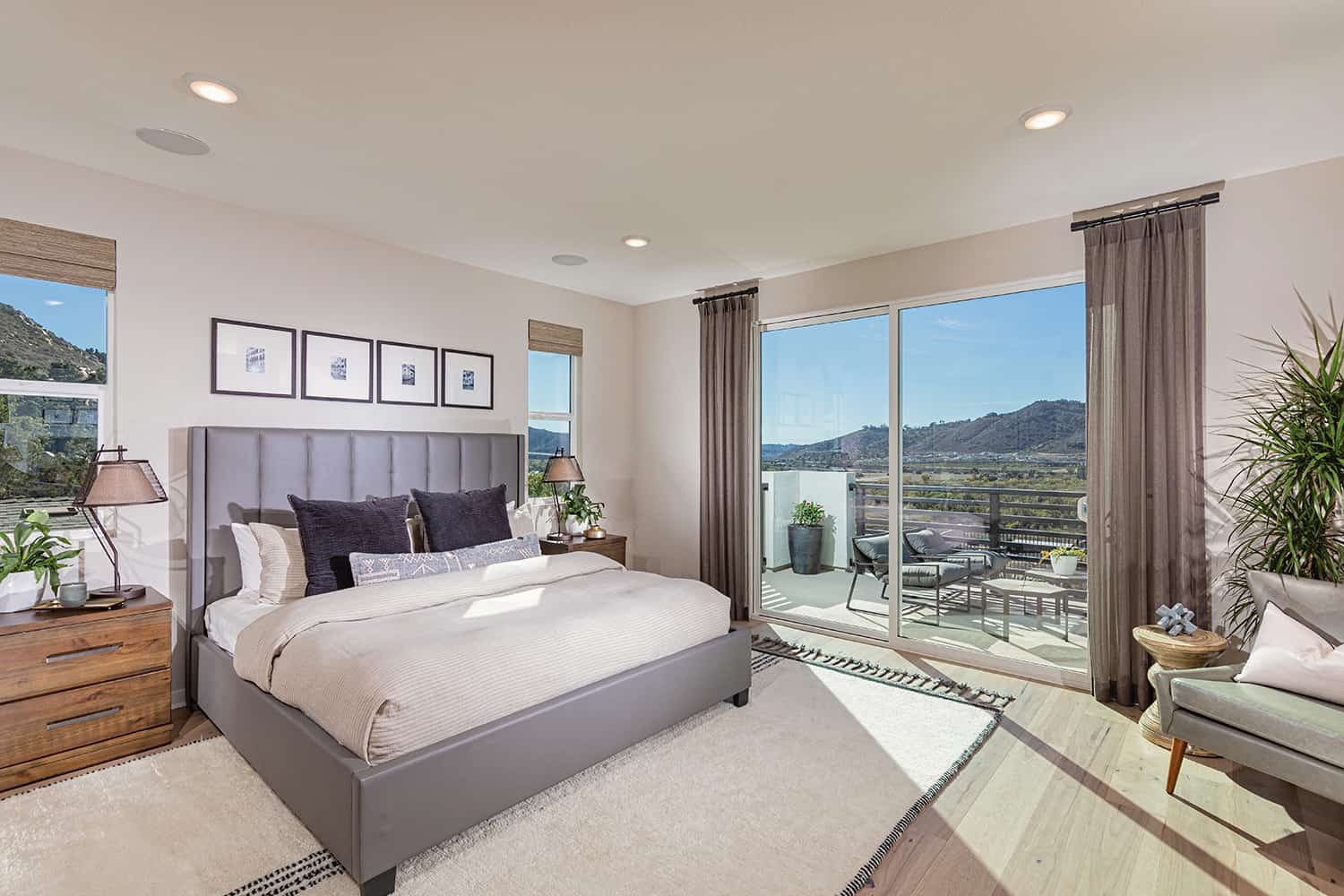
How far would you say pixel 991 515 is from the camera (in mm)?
3949

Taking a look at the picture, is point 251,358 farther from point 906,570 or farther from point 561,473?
point 906,570

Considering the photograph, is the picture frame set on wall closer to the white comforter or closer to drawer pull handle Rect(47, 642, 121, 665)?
drawer pull handle Rect(47, 642, 121, 665)

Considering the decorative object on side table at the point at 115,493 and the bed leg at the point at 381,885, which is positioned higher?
the decorative object on side table at the point at 115,493

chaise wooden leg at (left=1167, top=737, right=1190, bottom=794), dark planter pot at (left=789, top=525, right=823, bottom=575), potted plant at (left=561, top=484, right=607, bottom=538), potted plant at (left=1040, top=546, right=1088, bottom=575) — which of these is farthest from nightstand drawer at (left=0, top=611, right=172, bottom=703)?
potted plant at (left=1040, top=546, right=1088, bottom=575)

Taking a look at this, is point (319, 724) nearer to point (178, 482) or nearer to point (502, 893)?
point (502, 893)

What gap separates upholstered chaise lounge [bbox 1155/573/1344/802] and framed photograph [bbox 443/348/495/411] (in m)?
4.00

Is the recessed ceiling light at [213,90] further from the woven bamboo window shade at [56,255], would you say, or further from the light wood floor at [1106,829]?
the light wood floor at [1106,829]

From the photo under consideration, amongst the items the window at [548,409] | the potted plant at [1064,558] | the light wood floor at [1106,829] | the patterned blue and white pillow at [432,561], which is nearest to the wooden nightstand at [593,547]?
the window at [548,409]

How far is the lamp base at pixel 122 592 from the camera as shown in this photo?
9.35 feet

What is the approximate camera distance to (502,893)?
6.44 ft

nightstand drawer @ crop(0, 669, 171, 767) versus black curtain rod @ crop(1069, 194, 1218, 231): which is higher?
black curtain rod @ crop(1069, 194, 1218, 231)

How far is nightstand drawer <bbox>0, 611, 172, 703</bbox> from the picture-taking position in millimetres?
2488

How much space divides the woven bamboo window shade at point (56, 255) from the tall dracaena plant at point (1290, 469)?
16.8 ft

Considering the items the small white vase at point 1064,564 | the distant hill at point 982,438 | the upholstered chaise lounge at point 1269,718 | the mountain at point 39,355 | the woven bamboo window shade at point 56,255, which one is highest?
the woven bamboo window shade at point 56,255
